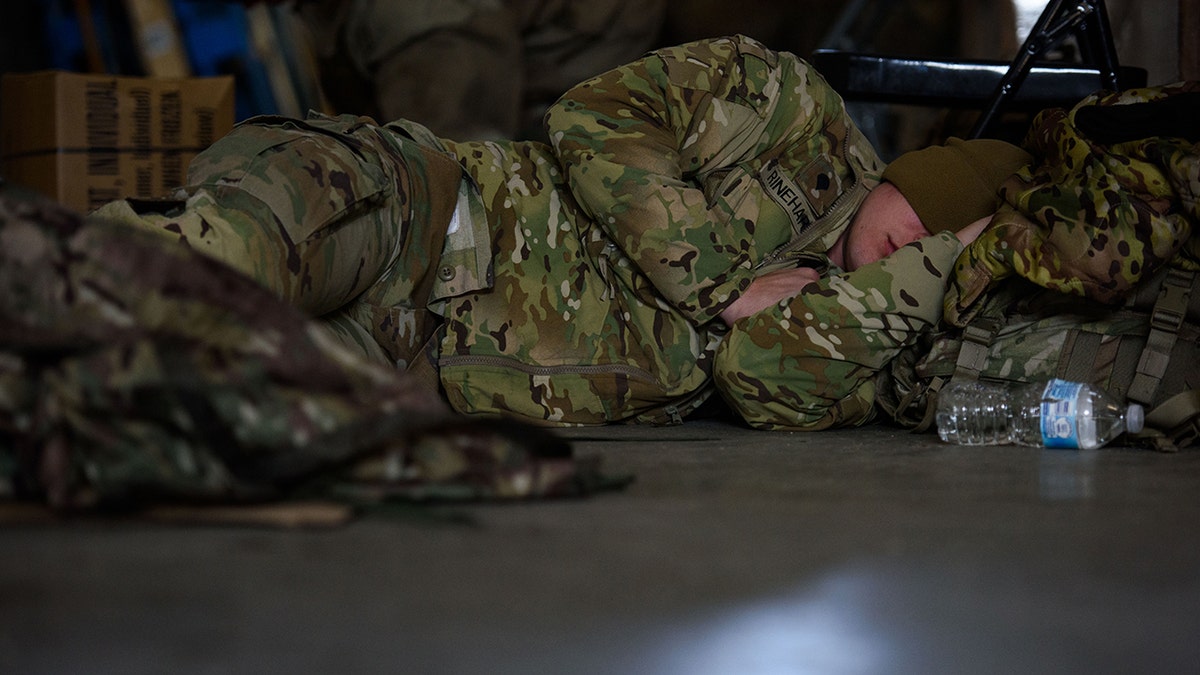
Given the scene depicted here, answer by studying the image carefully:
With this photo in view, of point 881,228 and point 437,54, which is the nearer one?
point 881,228

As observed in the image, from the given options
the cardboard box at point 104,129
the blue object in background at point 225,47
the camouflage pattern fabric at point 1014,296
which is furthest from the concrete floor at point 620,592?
the blue object in background at point 225,47

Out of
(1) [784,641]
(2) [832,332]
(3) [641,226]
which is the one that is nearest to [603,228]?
(3) [641,226]

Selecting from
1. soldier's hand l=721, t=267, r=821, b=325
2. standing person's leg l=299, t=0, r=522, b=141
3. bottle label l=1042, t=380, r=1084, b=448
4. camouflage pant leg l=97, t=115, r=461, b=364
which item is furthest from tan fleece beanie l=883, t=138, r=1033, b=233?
standing person's leg l=299, t=0, r=522, b=141

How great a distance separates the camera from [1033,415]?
1.71m

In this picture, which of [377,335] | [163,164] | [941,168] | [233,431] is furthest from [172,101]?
[233,431]

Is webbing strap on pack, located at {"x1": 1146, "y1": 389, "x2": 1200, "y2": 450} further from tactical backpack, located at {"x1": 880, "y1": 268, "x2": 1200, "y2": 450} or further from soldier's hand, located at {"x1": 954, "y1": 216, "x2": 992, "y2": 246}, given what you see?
soldier's hand, located at {"x1": 954, "y1": 216, "x2": 992, "y2": 246}

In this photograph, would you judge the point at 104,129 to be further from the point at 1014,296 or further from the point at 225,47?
the point at 1014,296

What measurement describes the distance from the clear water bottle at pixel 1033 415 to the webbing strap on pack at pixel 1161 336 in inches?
1.6

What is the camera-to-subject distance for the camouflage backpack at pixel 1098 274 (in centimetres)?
161

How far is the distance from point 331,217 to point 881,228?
97cm

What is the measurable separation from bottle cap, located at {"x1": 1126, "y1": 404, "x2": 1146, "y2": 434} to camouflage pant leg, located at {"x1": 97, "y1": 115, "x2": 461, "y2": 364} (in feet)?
3.69

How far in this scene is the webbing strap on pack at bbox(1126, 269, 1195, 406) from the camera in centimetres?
167

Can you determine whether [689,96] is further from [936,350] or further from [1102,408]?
[1102,408]

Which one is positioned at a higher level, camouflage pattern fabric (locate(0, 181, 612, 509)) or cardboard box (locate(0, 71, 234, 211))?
camouflage pattern fabric (locate(0, 181, 612, 509))
